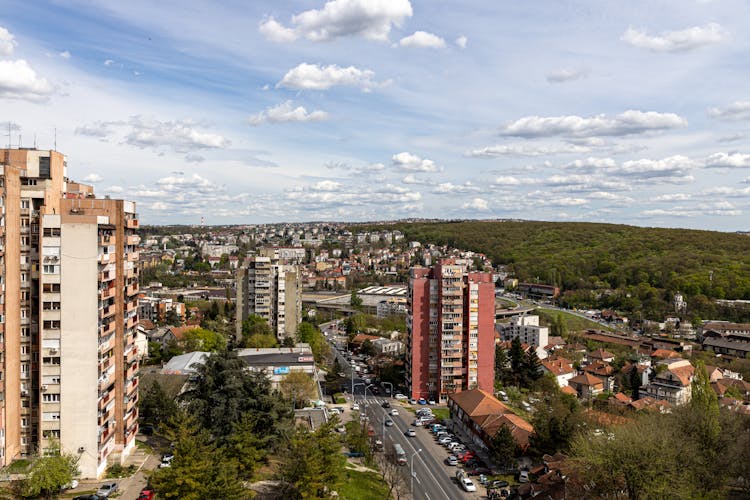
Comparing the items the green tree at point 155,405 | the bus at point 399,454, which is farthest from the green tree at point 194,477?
the bus at point 399,454

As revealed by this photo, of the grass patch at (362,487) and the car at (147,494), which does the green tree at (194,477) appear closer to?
the car at (147,494)

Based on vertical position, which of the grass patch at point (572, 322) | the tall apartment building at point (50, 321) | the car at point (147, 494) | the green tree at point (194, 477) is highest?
the tall apartment building at point (50, 321)

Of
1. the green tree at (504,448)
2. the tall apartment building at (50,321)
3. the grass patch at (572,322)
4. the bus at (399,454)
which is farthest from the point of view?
the grass patch at (572,322)

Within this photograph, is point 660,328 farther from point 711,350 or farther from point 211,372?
A: point 211,372

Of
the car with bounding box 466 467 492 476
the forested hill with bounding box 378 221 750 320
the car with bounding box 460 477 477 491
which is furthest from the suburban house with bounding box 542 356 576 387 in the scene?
the forested hill with bounding box 378 221 750 320

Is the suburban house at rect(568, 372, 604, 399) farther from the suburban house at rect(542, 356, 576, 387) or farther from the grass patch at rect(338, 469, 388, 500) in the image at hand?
the grass patch at rect(338, 469, 388, 500)

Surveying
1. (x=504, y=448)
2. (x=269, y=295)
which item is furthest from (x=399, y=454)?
(x=269, y=295)
